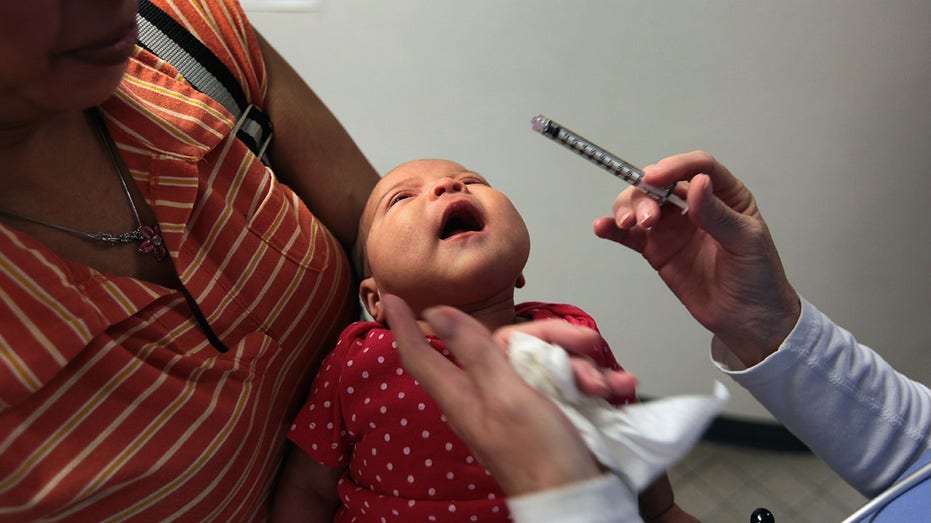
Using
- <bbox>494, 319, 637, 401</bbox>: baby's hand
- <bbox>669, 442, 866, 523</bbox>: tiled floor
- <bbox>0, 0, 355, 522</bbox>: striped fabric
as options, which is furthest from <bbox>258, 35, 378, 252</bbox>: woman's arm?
<bbox>669, 442, 866, 523</bbox>: tiled floor

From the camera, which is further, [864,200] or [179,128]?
[864,200]

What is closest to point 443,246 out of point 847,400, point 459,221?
point 459,221

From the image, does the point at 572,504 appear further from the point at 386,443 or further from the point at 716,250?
the point at 716,250

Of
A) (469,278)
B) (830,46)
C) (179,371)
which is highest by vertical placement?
(830,46)

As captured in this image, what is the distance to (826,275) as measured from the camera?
1.54m

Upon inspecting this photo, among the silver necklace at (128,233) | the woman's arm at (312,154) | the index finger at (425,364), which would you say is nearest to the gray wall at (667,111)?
the woman's arm at (312,154)

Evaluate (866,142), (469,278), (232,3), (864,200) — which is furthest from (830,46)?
(232,3)

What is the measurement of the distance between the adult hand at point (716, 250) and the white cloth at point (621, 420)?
0.26m

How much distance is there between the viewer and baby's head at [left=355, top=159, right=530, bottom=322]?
0.86 m

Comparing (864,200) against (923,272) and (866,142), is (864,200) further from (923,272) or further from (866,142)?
(923,272)

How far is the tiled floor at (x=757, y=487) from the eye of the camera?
164 cm

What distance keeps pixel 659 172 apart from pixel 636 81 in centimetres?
69

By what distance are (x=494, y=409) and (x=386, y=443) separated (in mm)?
351

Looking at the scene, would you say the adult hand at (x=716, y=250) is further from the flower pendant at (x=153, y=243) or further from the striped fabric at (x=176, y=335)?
the flower pendant at (x=153, y=243)
